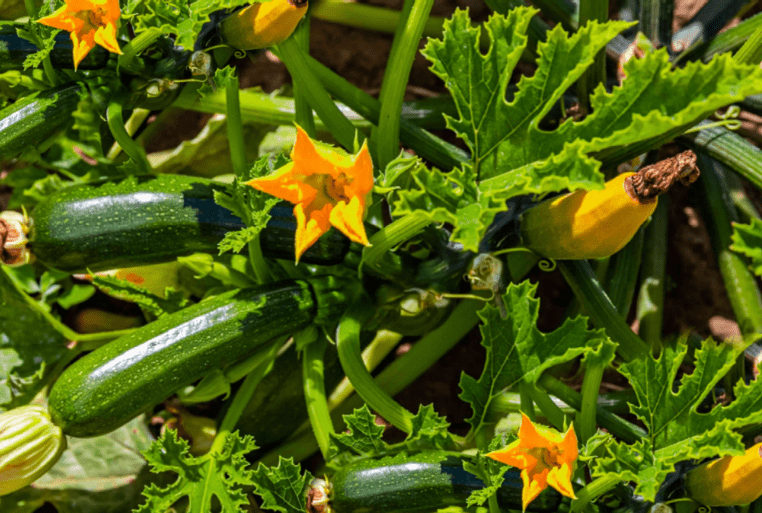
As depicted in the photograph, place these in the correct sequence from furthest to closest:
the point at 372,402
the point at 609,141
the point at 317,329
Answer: the point at 317,329, the point at 372,402, the point at 609,141

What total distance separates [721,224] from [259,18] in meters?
1.33

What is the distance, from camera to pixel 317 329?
1787 mm

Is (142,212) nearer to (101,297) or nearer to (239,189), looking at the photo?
(239,189)

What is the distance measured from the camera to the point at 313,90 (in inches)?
67.3

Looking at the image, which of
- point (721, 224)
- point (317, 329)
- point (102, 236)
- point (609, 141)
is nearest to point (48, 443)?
point (102, 236)

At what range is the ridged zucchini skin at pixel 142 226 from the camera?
1.66 meters

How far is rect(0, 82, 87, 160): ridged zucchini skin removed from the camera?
1.75m

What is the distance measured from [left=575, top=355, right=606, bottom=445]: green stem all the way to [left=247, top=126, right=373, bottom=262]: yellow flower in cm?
61

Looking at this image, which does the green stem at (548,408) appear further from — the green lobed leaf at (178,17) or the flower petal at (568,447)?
the green lobed leaf at (178,17)

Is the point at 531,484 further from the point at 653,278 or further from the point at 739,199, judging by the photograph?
the point at 739,199

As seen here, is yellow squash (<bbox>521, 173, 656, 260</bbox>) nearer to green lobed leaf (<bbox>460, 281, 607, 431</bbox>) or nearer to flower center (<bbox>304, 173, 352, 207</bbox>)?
green lobed leaf (<bbox>460, 281, 607, 431</bbox>)

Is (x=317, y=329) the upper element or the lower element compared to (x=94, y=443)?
upper

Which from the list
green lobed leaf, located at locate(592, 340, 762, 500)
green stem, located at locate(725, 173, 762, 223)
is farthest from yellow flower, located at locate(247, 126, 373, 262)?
green stem, located at locate(725, 173, 762, 223)

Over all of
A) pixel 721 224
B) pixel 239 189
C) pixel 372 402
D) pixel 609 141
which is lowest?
pixel 372 402
